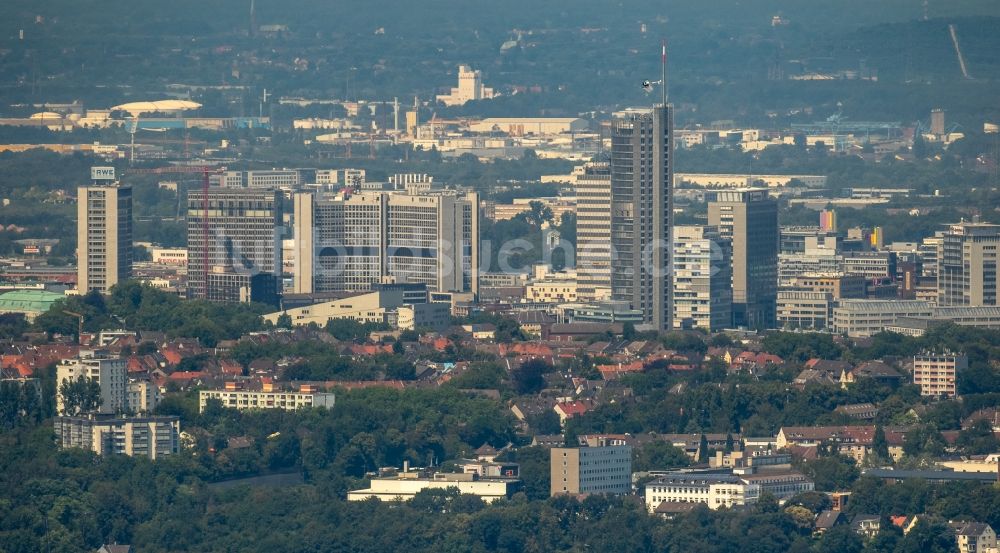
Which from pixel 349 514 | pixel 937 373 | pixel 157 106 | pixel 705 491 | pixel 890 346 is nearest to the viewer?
pixel 349 514

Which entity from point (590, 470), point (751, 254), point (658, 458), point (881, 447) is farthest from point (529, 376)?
point (751, 254)

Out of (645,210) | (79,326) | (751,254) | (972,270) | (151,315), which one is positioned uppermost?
(645,210)

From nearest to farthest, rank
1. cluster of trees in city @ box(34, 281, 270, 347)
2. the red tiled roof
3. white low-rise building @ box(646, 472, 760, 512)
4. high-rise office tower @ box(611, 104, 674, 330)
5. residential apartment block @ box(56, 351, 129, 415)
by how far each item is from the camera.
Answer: white low-rise building @ box(646, 472, 760, 512) → residential apartment block @ box(56, 351, 129, 415) → the red tiled roof → cluster of trees in city @ box(34, 281, 270, 347) → high-rise office tower @ box(611, 104, 674, 330)

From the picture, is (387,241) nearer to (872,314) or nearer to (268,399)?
(872,314)

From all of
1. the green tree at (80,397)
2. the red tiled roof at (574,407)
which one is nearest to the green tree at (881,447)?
the red tiled roof at (574,407)

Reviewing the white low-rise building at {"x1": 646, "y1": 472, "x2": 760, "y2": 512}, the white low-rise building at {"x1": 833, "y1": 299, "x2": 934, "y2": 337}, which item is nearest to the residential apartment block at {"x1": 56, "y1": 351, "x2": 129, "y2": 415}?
the white low-rise building at {"x1": 646, "y1": 472, "x2": 760, "y2": 512}

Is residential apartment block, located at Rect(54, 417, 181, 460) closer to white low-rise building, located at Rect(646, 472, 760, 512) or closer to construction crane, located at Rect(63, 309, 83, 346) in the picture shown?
white low-rise building, located at Rect(646, 472, 760, 512)

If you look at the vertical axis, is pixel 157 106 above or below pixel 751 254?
above
